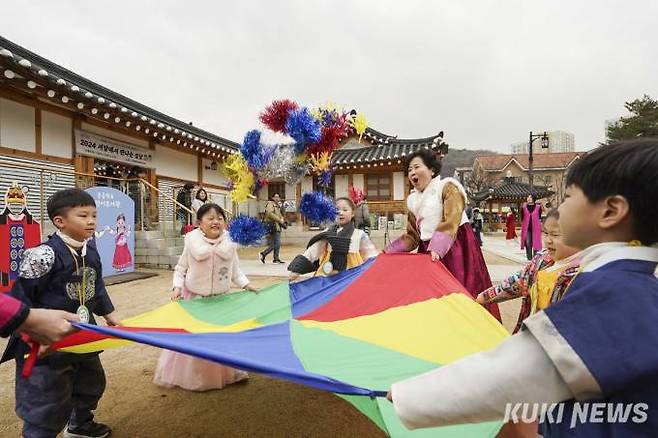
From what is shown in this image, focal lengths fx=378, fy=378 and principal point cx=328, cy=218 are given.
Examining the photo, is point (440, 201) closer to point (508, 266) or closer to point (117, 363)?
point (117, 363)

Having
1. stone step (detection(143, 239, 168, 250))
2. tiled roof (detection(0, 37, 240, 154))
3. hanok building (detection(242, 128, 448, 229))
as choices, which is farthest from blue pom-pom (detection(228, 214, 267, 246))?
hanok building (detection(242, 128, 448, 229))

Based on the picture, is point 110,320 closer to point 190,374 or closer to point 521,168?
point 190,374

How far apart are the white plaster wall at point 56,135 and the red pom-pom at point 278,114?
6.26 metres

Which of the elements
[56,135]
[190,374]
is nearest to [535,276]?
[190,374]

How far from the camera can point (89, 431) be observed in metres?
2.35

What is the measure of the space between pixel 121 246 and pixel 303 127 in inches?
241

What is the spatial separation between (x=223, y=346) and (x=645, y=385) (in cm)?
143

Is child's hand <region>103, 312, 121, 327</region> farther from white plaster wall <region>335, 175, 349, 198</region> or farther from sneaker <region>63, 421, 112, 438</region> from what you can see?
white plaster wall <region>335, 175, 349, 198</region>

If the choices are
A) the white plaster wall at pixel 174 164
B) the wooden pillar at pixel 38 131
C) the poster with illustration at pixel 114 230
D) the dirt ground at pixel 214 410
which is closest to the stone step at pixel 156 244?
the poster with illustration at pixel 114 230

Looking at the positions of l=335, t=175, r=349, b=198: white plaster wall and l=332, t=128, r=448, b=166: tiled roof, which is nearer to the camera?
l=332, t=128, r=448, b=166: tiled roof

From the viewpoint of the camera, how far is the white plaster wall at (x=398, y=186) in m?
17.4

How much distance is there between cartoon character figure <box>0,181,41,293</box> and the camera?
18.8 feet

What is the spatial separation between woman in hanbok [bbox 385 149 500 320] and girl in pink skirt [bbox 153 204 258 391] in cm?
154

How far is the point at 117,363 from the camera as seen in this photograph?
11.8 feet
